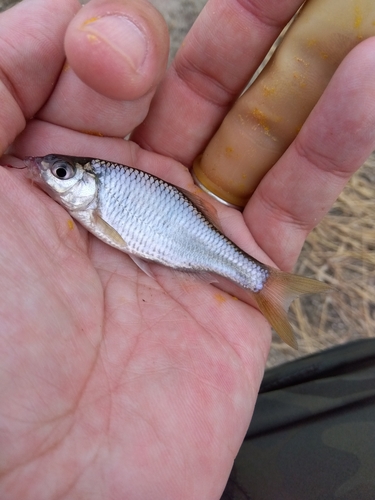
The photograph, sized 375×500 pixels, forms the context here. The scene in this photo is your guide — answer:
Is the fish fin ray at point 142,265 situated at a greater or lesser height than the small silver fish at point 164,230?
lesser

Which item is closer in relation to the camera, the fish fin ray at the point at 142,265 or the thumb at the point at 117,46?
the thumb at the point at 117,46

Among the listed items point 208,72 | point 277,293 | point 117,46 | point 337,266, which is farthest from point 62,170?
point 337,266

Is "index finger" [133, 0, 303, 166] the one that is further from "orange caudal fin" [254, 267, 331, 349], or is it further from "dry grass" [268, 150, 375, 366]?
"dry grass" [268, 150, 375, 366]

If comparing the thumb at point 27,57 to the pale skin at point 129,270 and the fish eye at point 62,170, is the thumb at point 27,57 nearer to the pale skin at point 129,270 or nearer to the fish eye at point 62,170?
the pale skin at point 129,270

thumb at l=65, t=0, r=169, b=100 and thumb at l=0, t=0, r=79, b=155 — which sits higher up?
thumb at l=65, t=0, r=169, b=100

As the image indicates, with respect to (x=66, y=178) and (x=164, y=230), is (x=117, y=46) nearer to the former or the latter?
(x=66, y=178)

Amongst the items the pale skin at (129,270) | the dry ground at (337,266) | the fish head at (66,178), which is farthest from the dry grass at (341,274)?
the fish head at (66,178)

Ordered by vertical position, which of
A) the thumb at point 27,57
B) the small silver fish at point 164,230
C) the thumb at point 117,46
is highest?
the thumb at point 117,46

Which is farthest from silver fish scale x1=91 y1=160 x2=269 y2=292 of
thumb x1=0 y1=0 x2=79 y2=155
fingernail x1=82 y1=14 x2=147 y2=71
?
fingernail x1=82 y1=14 x2=147 y2=71
